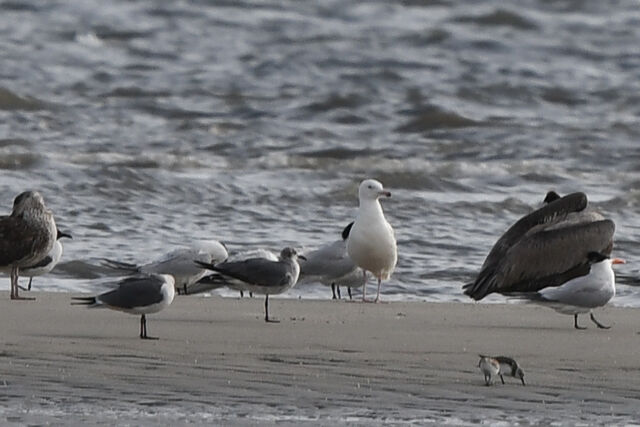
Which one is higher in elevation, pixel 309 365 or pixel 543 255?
pixel 309 365

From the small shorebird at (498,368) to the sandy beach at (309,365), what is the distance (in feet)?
0.19

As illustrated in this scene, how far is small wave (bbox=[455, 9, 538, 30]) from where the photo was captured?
28.6m

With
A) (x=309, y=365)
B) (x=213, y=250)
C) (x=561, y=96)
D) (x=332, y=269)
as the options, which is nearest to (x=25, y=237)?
(x=213, y=250)

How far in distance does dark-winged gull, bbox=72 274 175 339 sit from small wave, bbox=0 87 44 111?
13.1 metres

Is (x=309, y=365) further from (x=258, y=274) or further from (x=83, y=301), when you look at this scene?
(x=83, y=301)

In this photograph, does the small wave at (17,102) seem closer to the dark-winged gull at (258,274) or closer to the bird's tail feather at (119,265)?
the bird's tail feather at (119,265)

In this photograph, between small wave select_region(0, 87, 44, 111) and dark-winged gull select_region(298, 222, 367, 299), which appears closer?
dark-winged gull select_region(298, 222, 367, 299)

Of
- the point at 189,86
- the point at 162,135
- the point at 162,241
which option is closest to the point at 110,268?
the point at 162,241

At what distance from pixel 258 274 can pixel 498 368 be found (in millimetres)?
3088

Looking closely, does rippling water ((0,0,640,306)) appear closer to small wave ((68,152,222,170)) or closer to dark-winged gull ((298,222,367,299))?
small wave ((68,152,222,170))

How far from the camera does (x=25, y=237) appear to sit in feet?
36.0

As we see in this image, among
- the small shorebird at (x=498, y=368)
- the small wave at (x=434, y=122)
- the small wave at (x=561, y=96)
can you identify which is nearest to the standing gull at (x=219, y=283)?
the small shorebird at (x=498, y=368)

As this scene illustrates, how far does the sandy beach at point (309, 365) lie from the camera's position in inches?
268

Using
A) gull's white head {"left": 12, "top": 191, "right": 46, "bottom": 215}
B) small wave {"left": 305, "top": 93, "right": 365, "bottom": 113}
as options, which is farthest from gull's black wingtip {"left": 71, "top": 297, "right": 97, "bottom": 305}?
small wave {"left": 305, "top": 93, "right": 365, "bottom": 113}
